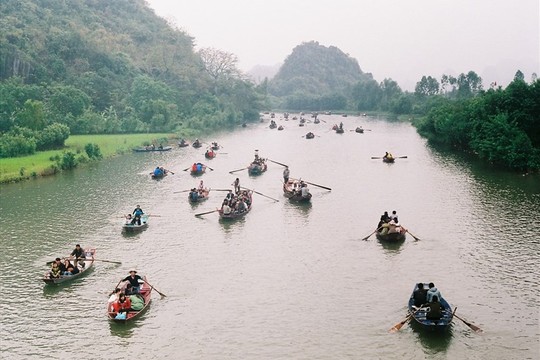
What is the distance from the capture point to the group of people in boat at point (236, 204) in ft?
101

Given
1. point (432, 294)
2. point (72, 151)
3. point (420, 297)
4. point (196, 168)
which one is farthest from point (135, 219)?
point (72, 151)

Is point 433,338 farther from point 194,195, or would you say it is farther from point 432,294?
point 194,195

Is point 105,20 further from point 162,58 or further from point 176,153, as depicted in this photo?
point 176,153

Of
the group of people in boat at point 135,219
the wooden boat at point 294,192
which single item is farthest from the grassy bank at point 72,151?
the wooden boat at point 294,192

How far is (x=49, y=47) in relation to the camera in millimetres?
87562

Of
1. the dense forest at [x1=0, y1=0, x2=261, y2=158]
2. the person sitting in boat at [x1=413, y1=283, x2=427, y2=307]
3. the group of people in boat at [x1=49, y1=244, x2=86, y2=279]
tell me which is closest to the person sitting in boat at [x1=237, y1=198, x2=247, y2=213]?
the group of people in boat at [x1=49, y1=244, x2=86, y2=279]

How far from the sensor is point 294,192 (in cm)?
3531

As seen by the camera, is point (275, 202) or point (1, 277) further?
point (275, 202)

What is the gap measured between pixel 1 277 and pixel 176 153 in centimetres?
3726

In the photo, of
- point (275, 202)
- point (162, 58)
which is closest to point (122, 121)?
point (162, 58)

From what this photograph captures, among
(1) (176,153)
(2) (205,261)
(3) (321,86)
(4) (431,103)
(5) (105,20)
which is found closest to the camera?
(2) (205,261)

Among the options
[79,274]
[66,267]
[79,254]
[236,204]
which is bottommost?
[79,274]

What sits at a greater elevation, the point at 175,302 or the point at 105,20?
the point at 105,20

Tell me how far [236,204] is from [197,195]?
15.3 ft
